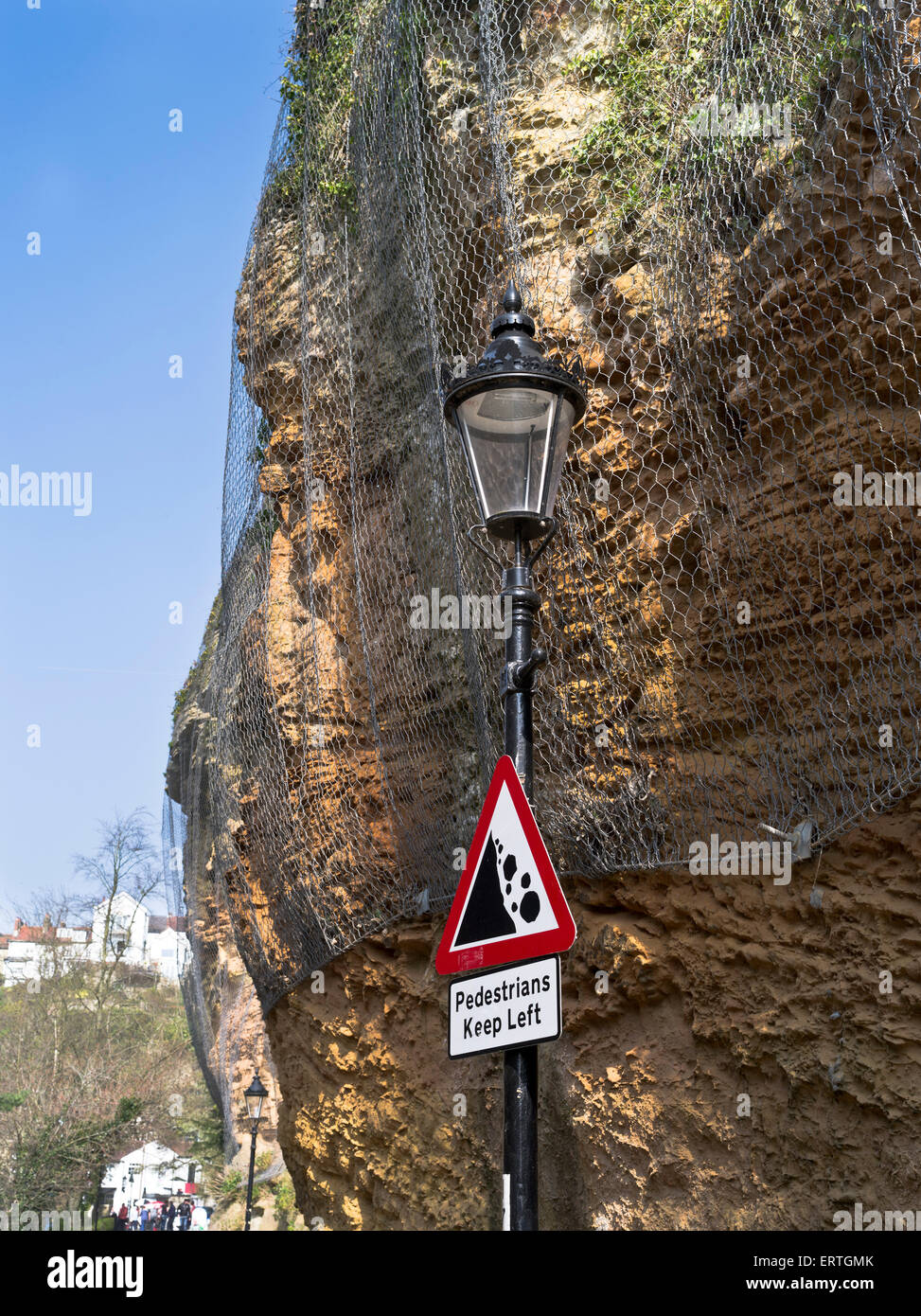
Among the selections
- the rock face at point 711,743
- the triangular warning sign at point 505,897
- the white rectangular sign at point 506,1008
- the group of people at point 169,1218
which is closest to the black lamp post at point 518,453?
the triangular warning sign at point 505,897

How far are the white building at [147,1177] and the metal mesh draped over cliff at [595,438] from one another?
2375cm

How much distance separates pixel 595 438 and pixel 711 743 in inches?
56.8

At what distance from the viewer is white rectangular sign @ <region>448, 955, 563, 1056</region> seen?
2580 millimetres

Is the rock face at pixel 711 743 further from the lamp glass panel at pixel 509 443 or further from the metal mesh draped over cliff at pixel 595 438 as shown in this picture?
the lamp glass panel at pixel 509 443

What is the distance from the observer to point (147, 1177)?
4138 cm

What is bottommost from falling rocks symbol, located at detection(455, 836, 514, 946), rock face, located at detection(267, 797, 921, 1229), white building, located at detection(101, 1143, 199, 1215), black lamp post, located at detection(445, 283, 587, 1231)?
white building, located at detection(101, 1143, 199, 1215)

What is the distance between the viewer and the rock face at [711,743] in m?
3.60

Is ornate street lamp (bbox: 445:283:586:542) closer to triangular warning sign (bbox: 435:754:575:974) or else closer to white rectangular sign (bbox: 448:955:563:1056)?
triangular warning sign (bbox: 435:754:575:974)

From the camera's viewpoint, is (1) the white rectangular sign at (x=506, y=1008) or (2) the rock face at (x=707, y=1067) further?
(2) the rock face at (x=707, y=1067)

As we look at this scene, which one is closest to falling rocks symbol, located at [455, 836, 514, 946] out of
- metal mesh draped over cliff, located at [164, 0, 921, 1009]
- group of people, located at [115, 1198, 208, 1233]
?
metal mesh draped over cliff, located at [164, 0, 921, 1009]

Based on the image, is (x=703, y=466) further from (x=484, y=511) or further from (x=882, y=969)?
(x=882, y=969)

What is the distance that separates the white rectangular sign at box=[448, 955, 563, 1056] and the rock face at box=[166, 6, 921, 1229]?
140 cm

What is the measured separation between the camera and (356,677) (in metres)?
6.73
